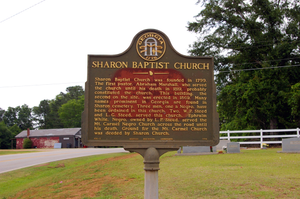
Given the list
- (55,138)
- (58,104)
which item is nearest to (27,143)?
(55,138)

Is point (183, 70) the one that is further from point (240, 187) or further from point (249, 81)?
point (249, 81)

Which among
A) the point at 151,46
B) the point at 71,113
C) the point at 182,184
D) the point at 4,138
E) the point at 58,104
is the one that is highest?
the point at 58,104

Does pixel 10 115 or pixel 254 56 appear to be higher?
pixel 254 56

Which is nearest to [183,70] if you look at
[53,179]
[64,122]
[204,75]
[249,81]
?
[204,75]

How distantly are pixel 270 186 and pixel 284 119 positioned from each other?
21.1 meters

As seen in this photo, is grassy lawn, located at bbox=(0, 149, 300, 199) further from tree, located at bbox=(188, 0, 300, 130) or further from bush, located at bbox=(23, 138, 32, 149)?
bush, located at bbox=(23, 138, 32, 149)

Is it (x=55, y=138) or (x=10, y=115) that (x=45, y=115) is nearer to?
(x=10, y=115)

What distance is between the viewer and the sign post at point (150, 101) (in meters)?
5.94

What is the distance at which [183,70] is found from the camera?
624 centimetres

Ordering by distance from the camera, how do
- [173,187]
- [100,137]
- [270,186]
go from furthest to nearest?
[173,187] → [270,186] → [100,137]

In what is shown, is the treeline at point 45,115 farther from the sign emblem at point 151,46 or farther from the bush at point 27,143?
the sign emblem at point 151,46

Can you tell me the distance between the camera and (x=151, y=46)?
623 centimetres

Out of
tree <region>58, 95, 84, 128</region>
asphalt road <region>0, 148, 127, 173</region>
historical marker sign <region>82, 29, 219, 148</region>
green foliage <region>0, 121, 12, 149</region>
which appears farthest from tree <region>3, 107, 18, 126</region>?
historical marker sign <region>82, 29, 219, 148</region>

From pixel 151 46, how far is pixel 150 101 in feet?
3.98
